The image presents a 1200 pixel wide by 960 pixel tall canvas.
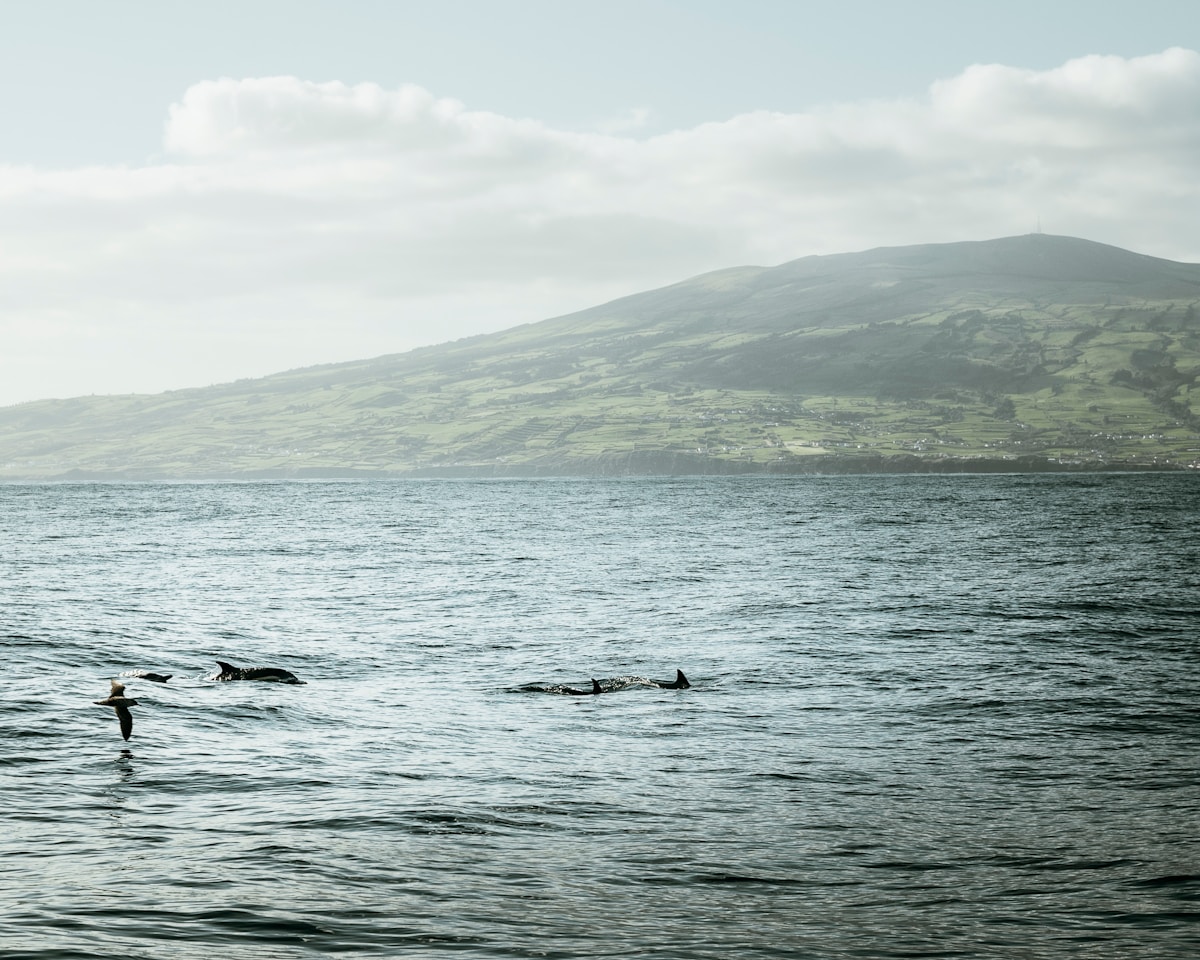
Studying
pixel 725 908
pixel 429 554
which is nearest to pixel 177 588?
pixel 429 554

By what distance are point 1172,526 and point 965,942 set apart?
100663 millimetres

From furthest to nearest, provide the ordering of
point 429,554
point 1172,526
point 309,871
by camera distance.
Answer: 1. point 1172,526
2. point 429,554
3. point 309,871

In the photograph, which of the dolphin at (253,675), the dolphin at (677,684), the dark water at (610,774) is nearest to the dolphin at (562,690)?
the dark water at (610,774)

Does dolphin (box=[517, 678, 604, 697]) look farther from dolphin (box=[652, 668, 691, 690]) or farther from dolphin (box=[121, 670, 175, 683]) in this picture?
dolphin (box=[121, 670, 175, 683])

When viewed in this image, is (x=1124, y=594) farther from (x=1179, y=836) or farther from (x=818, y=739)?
(x=1179, y=836)

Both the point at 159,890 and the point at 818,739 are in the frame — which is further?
the point at 818,739

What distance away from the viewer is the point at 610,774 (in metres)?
23.1

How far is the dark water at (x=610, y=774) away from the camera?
14648 millimetres

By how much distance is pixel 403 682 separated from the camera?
34.7 meters

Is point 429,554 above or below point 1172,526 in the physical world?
above

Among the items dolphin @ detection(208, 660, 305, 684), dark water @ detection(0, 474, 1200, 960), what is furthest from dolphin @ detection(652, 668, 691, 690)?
dolphin @ detection(208, 660, 305, 684)

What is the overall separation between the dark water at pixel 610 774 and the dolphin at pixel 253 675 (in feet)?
3.61

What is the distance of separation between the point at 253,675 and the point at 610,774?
15267 mm

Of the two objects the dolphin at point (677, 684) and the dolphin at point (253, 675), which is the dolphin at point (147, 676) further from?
the dolphin at point (677, 684)
